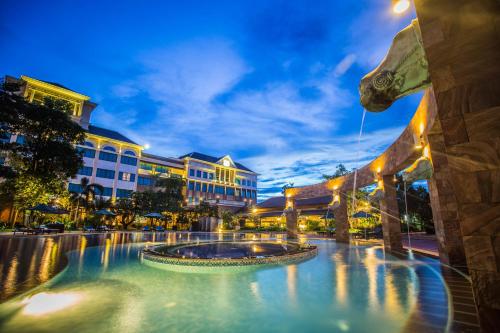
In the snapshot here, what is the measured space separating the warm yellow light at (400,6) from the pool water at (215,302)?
4.47m

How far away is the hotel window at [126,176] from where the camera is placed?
43.1 m

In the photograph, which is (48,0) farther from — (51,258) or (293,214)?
(293,214)

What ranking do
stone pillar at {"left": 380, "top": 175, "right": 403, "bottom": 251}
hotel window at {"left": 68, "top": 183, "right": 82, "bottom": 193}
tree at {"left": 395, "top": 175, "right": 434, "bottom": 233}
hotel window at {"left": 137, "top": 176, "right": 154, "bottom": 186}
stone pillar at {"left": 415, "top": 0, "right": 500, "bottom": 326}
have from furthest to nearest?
hotel window at {"left": 137, "top": 176, "right": 154, "bottom": 186}
hotel window at {"left": 68, "top": 183, "right": 82, "bottom": 193}
tree at {"left": 395, "top": 175, "right": 434, "bottom": 233}
stone pillar at {"left": 380, "top": 175, "right": 403, "bottom": 251}
stone pillar at {"left": 415, "top": 0, "right": 500, "bottom": 326}

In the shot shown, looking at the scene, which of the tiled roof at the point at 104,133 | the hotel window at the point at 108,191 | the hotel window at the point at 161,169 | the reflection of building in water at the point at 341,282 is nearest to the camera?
the reflection of building in water at the point at 341,282

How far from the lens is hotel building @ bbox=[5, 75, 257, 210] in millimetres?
37619

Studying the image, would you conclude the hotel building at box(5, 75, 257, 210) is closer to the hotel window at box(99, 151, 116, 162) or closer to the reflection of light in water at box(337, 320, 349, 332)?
the hotel window at box(99, 151, 116, 162)

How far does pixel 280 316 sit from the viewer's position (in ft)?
13.9

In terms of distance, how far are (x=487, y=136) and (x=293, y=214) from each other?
19.8 metres

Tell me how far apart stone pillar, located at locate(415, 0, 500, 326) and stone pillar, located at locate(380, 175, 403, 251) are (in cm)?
1146

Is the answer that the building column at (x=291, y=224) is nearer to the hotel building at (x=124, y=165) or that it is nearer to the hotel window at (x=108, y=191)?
the hotel building at (x=124, y=165)

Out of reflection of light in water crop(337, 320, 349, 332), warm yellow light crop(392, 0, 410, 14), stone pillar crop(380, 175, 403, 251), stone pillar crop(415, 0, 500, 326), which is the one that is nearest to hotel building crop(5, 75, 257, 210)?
stone pillar crop(380, 175, 403, 251)

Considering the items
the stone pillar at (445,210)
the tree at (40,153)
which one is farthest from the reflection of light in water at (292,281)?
the tree at (40,153)

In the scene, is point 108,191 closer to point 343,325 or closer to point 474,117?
point 343,325

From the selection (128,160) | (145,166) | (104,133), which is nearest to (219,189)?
(145,166)
